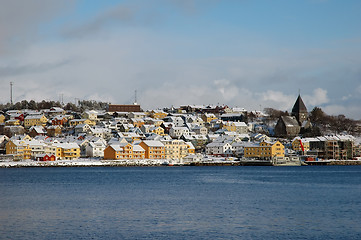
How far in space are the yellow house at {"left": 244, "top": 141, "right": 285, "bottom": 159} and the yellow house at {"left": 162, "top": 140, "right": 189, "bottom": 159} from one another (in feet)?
30.1

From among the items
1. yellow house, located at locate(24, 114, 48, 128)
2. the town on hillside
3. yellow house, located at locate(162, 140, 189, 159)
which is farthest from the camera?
yellow house, located at locate(24, 114, 48, 128)

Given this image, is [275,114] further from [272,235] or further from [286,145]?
[272,235]

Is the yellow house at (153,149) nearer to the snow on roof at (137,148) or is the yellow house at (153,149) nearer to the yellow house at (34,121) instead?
the snow on roof at (137,148)

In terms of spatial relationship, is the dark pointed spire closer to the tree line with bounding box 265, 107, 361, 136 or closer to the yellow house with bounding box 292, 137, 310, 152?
the tree line with bounding box 265, 107, 361, 136

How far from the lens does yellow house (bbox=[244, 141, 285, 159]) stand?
74188mm

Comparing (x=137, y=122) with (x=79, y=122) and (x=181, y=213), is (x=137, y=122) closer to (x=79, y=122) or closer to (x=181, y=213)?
(x=79, y=122)

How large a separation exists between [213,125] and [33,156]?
44.5 m

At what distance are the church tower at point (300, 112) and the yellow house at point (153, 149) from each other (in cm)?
3503

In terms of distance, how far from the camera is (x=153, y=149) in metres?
76.0

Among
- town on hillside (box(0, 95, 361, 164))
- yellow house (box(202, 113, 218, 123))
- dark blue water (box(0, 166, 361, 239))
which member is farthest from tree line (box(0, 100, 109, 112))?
dark blue water (box(0, 166, 361, 239))

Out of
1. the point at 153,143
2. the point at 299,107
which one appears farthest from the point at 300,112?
the point at 153,143

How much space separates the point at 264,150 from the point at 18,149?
33591mm

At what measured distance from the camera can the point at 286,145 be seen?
8294cm

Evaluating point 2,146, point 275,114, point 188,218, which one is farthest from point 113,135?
point 188,218
